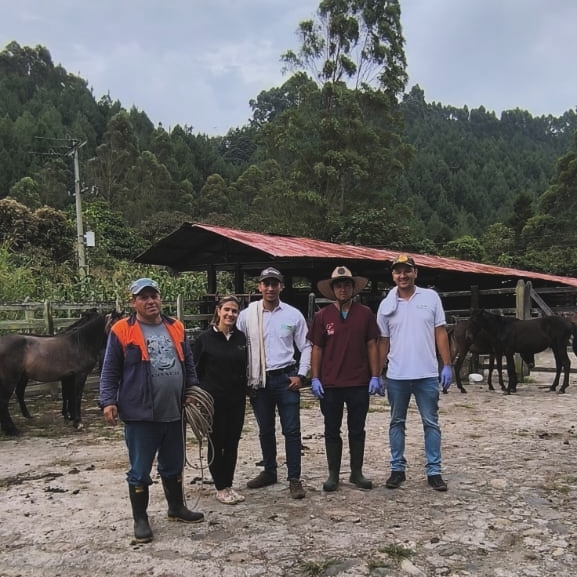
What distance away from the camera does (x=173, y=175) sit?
4819 cm

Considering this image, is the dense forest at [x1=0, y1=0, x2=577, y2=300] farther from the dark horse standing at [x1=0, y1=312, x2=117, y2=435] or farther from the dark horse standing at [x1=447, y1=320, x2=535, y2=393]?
the dark horse standing at [x1=447, y1=320, x2=535, y2=393]

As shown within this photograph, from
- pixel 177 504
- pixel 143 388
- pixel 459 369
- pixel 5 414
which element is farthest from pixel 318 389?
pixel 459 369

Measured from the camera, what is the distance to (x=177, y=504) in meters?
3.81

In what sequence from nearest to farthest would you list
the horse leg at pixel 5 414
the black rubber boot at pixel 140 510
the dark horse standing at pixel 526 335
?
the black rubber boot at pixel 140 510 → the horse leg at pixel 5 414 → the dark horse standing at pixel 526 335

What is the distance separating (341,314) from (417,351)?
2.01 feet

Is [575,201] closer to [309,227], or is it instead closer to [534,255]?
[534,255]

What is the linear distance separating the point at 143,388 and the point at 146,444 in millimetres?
341

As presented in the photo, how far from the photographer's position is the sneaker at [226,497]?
414 centimetres

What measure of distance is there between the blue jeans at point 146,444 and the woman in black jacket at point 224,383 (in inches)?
18.1

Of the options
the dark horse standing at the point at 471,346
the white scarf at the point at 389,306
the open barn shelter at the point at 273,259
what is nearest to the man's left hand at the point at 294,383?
the white scarf at the point at 389,306

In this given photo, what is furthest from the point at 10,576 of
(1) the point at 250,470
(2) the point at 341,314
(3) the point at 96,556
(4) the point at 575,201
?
(4) the point at 575,201

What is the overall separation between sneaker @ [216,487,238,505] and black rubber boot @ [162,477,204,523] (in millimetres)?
340

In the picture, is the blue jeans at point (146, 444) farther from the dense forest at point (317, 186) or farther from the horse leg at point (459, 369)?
the dense forest at point (317, 186)

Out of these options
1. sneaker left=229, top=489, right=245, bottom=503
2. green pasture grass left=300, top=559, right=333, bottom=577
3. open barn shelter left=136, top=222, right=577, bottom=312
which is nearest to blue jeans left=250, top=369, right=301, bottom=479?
sneaker left=229, top=489, right=245, bottom=503
